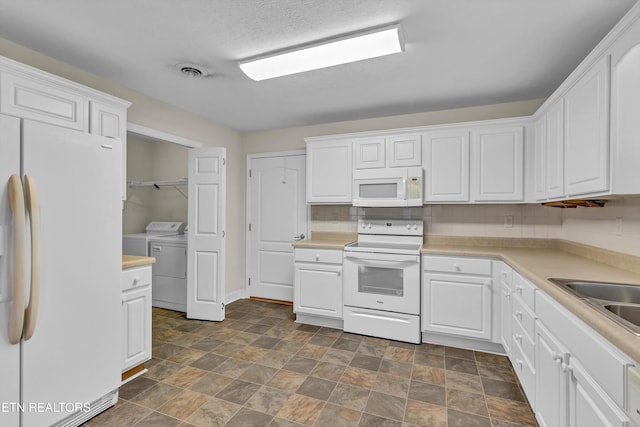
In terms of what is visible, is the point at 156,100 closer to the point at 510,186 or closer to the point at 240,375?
the point at 240,375

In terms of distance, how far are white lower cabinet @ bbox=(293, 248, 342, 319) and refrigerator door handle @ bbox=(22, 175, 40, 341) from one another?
2.23 metres

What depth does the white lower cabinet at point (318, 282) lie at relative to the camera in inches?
125

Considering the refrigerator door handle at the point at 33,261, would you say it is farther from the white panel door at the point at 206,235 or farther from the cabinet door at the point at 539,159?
the cabinet door at the point at 539,159

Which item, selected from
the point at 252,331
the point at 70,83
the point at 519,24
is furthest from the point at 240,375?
the point at 519,24

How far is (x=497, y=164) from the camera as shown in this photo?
9.27 feet

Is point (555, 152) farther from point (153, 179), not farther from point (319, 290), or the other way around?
point (153, 179)

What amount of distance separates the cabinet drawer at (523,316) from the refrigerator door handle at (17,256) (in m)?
2.64

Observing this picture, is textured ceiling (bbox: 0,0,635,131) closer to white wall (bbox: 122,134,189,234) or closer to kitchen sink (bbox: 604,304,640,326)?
kitchen sink (bbox: 604,304,640,326)

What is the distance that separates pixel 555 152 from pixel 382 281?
1767 millimetres

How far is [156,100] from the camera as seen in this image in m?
3.09

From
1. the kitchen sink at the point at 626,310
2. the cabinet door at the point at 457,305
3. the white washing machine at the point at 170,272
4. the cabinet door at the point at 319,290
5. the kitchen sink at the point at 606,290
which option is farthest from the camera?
the white washing machine at the point at 170,272

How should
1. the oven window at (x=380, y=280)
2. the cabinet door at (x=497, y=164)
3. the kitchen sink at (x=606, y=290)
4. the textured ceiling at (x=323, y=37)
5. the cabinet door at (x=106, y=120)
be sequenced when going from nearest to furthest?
the kitchen sink at (x=606, y=290) → the textured ceiling at (x=323, y=37) → the cabinet door at (x=106, y=120) → the cabinet door at (x=497, y=164) → the oven window at (x=380, y=280)

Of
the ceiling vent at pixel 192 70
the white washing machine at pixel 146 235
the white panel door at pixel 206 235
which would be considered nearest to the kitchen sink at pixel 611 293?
the ceiling vent at pixel 192 70

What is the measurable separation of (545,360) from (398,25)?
200 cm
